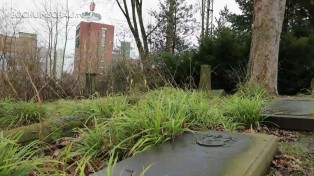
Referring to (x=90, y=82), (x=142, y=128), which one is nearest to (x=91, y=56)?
(x=90, y=82)

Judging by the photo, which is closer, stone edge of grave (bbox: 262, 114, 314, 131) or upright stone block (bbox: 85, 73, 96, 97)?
stone edge of grave (bbox: 262, 114, 314, 131)

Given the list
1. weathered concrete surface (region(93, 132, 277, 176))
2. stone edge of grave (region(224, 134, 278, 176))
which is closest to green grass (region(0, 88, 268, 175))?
weathered concrete surface (region(93, 132, 277, 176))

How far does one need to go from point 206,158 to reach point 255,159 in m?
0.32

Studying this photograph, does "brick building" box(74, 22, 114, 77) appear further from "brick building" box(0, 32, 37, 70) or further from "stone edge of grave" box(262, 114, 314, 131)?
"stone edge of grave" box(262, 114, 314, 131)

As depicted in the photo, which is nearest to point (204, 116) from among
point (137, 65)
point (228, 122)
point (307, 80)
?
point (228, 122)

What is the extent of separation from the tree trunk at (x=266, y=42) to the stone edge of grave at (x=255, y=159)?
4322 millimetres

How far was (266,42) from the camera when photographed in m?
6.71

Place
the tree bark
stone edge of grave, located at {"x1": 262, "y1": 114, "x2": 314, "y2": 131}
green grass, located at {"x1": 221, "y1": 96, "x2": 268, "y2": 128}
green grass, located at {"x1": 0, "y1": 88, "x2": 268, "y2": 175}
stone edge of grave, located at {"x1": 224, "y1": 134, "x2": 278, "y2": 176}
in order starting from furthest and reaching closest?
the tree bark → green grass, located at {"x1": 221, "y1": 96, "x2": 268, "y2": 128} → stone edge of grave, located at {"x1": 262, "y1": 114, "x2": 314, "y2": 131} → green grass, located at {"x1": 0, "y1": 88, "x2": 268, "y2": 175} → stone edge of grave, located at {"x1": 224, "y1": 134, "x2": 278, "y2": 176}

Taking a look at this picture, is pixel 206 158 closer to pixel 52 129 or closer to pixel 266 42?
pixel 52 129

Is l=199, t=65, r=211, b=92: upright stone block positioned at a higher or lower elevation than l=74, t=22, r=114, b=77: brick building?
lower

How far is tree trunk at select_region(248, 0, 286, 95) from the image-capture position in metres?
6.62

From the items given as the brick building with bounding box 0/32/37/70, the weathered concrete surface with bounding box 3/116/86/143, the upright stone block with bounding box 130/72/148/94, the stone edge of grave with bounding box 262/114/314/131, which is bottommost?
the weathered concrete surface with bounding box 3/116/86/143

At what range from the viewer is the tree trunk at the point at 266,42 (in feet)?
21.7

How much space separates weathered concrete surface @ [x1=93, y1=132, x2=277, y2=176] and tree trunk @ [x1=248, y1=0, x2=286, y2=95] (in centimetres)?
442
